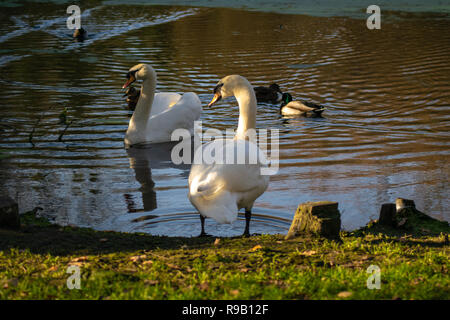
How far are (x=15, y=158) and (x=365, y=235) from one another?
5982mm

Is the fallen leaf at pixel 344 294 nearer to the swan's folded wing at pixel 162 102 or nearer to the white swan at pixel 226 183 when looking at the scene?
the white swan at pixel 226 183

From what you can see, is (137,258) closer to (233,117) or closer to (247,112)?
(247,112)

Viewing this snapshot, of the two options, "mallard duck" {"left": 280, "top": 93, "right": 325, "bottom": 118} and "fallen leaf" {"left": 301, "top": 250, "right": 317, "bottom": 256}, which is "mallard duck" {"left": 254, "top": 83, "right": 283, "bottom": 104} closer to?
"mallard duck" {"left": 280, "top": 93, "right": 325, "bottom": 118}

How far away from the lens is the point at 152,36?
82.8 feet

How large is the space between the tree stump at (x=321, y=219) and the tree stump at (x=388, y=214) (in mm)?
948

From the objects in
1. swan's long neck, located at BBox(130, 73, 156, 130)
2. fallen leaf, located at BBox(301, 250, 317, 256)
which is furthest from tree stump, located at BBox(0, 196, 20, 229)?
swan's long neck, located at BBox(130, 73, 156, 130)

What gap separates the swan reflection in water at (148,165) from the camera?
8.00m

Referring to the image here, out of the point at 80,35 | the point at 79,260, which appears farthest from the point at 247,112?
the point at 80,35

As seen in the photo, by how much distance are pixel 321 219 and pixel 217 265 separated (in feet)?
4.18

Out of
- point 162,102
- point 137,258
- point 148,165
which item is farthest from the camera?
point 162,102

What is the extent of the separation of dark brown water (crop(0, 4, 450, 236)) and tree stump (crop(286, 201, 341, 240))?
101cm

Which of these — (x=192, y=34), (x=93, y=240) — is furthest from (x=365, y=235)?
(x=192, y=34)

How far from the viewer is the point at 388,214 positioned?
6688 millimetres
